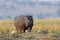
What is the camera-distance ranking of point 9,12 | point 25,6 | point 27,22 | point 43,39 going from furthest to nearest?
1. point 25,6
2. point 9,12
3. point 27,22
4. point 43,39

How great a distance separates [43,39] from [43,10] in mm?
123739

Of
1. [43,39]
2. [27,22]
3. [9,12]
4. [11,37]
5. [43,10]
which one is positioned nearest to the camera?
[43,39]

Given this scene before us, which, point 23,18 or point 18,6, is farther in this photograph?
point 18,6

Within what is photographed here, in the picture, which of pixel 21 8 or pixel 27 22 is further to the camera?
pixel 21 8

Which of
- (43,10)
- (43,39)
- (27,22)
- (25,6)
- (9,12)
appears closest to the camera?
(43,39)

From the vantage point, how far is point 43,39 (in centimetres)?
1361

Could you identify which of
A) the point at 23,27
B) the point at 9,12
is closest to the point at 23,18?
the point at 23,27

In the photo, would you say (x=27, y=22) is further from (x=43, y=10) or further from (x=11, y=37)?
(x=43, y=10)

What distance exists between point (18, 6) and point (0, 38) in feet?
419

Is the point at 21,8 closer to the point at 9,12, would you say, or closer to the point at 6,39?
the point at 9,12

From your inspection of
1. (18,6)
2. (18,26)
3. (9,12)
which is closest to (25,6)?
(18,6)

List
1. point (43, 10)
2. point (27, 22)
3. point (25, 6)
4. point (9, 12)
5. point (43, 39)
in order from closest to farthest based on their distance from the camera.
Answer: point (43, 39) < point (27, 22) < point (9, 12) < point (43, 10) < point (25, 6)

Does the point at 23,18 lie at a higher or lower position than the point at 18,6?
higher

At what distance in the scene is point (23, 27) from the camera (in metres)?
18.2
